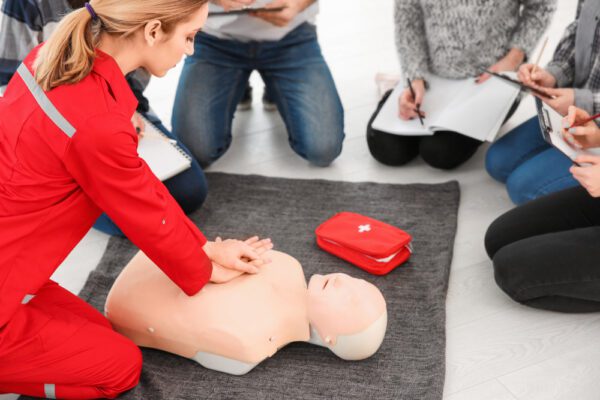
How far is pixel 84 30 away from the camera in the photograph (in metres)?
0.92

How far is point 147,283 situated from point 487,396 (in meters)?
0.65

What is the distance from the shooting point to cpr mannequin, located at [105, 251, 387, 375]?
3.75 ft

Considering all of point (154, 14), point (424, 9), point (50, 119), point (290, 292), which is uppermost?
point (154, 14)

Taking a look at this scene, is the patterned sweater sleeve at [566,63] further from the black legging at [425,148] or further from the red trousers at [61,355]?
the red trousers at [61,355]

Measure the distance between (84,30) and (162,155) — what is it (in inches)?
25.1

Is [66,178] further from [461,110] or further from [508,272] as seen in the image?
[461,110]

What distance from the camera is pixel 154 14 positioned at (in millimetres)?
928

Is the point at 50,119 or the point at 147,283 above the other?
the point at 50,119

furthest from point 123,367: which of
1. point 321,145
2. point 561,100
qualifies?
point 561,100

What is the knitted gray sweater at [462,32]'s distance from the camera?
1.66m

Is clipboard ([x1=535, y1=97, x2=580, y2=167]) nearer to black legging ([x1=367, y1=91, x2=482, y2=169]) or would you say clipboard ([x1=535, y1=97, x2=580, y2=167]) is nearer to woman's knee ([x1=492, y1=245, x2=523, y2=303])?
woman's knee ([x1=492, y1=245, x2=523, y2=303])

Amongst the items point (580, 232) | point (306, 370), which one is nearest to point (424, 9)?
point (580, 232)

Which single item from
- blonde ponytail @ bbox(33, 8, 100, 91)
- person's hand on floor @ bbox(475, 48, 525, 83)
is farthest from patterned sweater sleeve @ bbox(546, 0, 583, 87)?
blonde ponytail @ bbox(33, 8, 100, 91)

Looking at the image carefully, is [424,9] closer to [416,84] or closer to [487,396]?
[416,84]
